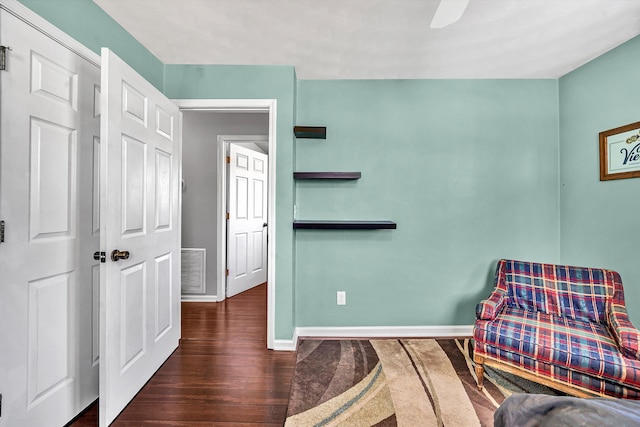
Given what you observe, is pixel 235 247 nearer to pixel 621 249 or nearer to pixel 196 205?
pixel 196 205

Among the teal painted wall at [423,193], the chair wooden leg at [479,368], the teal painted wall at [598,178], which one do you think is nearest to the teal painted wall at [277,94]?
the teal painted wall at [423,193]

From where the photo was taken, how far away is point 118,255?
1.54 meters

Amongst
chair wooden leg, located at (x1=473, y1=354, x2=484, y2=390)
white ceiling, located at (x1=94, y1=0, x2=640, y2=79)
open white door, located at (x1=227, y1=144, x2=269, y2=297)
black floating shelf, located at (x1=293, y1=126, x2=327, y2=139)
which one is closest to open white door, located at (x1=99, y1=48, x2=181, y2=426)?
white ceiling, located at (x1=94, y1=0, x2=640, y2=79)

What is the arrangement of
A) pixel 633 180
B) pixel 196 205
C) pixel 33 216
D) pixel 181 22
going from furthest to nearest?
pixel 196 205, pixel 633 180, pixel 181 22, pixel 33 216

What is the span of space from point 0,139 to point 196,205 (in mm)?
2455

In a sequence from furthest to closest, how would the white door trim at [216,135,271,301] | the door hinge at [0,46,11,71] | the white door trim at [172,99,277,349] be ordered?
the white door trim at [216,135,271,301]
the white door trim at [172,99,277,349]
the door hinge at [0,46,11,71]

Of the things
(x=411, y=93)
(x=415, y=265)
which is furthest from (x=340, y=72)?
(x=415, y=265)

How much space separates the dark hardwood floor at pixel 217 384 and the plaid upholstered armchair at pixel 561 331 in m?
1.41

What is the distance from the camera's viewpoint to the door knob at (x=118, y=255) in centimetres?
152

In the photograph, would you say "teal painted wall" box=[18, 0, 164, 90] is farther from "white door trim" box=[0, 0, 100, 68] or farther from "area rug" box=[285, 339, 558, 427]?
"area rug" box=[285, 339, 558, 427]

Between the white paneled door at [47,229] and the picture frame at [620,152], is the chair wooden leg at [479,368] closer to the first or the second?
the picture frame at [620,152]

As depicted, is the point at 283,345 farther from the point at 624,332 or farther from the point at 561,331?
the point at 624,332

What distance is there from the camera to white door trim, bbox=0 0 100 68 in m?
1.22

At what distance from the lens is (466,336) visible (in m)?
2.61
